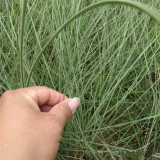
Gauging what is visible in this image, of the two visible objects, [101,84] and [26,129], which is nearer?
[26,129]

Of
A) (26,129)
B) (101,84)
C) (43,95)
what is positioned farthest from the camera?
(101,84)

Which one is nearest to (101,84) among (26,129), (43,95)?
(43,95)

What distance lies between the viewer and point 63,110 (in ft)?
1.42

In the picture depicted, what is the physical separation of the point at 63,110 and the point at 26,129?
0.10 metres

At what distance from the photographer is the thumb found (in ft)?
1.35

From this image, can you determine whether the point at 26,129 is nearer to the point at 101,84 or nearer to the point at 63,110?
the point at 63,110

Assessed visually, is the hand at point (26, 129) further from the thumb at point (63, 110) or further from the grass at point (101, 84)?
the grass at point (101, 84)

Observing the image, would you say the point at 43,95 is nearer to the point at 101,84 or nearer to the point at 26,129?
the point at 26,129

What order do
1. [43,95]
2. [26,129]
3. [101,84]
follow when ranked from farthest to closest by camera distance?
[101,84] < [43,95] < [26,129]

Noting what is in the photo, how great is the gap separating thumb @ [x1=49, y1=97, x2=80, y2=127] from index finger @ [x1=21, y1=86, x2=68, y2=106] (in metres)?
0.06

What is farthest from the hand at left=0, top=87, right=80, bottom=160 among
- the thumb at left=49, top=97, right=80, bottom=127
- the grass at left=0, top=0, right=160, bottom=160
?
the grass at left=0, top=0, right=160, bottom=160

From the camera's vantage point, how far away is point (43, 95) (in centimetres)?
48

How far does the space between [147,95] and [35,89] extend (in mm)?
452

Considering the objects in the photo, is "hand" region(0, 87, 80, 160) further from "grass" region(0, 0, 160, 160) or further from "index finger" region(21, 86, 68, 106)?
"grass" region(0, 0, 160, 160)
